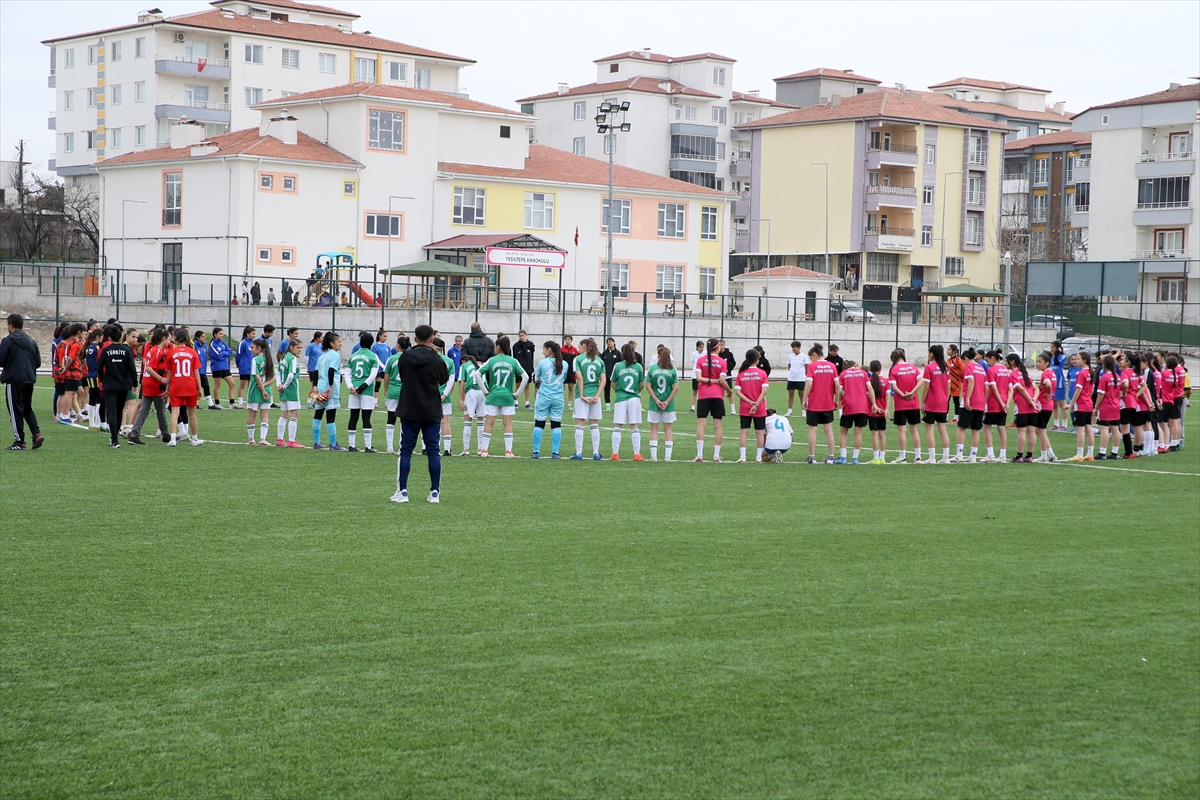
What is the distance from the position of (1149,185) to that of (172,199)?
5339cm

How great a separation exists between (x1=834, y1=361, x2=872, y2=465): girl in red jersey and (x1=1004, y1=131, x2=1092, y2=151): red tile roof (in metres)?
74.1

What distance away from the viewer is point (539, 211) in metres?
59.2

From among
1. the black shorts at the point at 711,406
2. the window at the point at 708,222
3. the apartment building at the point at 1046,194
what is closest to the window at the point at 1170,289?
the apartment building at the point at 1046,194

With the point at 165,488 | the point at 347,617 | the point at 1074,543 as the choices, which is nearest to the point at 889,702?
the point at 347,617

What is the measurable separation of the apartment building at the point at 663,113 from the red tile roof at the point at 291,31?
9892 millimetres

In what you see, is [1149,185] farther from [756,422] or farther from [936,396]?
[756,422]

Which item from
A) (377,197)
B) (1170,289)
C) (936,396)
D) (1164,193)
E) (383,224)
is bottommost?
(936,396)

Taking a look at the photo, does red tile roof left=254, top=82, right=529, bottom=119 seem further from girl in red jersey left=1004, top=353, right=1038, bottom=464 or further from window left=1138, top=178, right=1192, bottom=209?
girl in red jersey left=1004, top=353, right=1038, bottom=464

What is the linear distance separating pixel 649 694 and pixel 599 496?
7199 millimetres

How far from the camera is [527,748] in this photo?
547cm

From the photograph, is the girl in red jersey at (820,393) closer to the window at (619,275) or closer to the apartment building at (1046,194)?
the window at (619,275)

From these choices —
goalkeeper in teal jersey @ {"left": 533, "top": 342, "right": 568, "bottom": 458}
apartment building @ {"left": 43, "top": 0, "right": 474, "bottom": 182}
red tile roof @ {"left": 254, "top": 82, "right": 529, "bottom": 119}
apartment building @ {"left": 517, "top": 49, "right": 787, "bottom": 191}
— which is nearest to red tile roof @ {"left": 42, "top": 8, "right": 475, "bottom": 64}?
apartment building @ {"left": 43, "top": 0, "right": 474, "bottom": 182}

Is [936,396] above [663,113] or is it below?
below

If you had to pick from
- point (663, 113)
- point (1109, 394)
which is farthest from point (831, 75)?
point (1109, 394)
